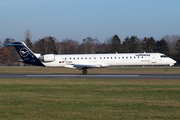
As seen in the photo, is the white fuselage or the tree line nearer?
the white fuselage

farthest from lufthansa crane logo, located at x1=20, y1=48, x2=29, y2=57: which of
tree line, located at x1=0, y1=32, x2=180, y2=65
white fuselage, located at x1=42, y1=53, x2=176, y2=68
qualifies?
tree line, located at x1=0, y1=32, x2=180, y2=65

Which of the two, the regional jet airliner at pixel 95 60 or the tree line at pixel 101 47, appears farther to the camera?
the tree line at pixel 101 47

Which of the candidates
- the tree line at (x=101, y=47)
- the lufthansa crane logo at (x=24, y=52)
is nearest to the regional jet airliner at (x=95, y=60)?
the lufthansa crane logo at (x=24, y=52)

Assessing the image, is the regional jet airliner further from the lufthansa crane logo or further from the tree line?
the tree line

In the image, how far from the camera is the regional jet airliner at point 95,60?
29328 mm

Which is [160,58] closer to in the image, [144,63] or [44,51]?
[144,63]

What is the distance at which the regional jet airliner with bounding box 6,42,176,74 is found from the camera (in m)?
29.3

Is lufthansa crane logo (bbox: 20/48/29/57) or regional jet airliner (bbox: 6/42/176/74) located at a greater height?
lufthansa crane logo (bbox: 20/48/29/57)

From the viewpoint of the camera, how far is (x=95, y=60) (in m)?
29.7

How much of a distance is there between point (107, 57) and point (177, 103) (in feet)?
65.4

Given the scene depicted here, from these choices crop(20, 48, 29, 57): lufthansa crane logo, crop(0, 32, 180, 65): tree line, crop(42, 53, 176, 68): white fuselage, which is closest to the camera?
crop(42, 53, 176, 68): white fuselage

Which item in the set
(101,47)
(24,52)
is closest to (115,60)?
(24,52)

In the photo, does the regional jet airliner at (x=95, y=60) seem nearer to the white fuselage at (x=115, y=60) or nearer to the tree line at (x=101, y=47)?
the white fuselage at (x=115, y=60)

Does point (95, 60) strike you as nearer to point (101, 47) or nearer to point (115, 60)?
point (115, 60)
